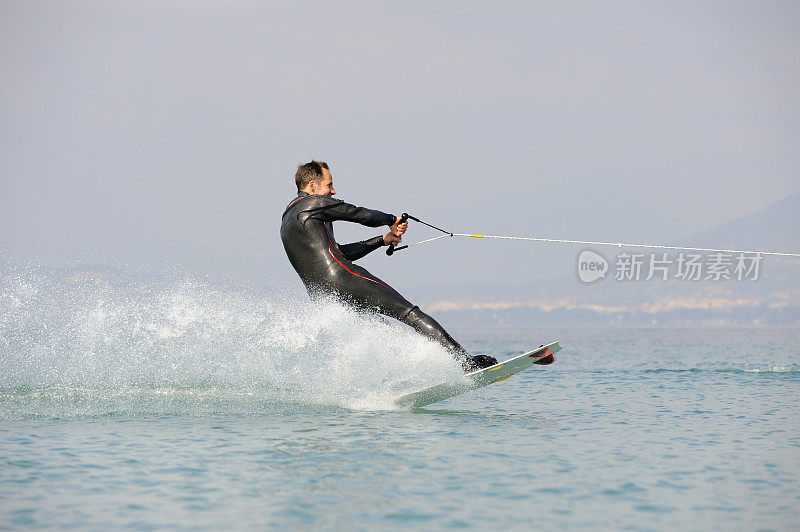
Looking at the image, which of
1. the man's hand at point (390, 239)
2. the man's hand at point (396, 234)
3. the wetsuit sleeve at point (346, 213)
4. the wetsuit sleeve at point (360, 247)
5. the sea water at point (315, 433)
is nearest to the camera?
the sea water at point (315, 433)

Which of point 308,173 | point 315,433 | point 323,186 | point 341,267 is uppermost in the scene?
point 308,173

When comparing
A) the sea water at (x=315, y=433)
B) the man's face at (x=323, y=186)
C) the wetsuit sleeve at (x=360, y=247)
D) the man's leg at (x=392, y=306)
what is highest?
the man's face at (x=323, y=186)

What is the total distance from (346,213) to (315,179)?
0.66m

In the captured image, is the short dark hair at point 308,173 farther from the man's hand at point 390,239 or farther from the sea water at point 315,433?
the sea water at point 315,433

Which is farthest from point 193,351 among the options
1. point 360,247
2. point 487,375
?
point 487,375

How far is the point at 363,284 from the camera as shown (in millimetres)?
9148

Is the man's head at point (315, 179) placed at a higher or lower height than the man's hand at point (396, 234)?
A: higher

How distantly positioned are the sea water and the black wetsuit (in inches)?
8.8

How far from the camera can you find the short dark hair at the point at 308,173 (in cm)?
949

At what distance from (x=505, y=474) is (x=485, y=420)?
3046mm

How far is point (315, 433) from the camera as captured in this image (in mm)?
8148

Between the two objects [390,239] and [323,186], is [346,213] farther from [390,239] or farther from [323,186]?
[390,239]

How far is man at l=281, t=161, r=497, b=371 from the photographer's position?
9.12m

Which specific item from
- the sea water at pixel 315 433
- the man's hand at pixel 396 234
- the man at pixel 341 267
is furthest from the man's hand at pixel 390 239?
the sea water at pixel 315 433
